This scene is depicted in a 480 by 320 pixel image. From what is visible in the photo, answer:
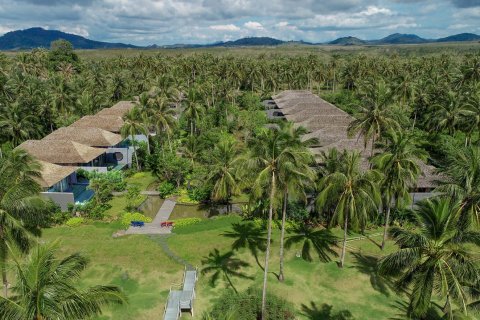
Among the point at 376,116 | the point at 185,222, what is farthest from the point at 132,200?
the point at 376,116

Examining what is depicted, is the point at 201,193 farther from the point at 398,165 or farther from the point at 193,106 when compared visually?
the point at 398,165

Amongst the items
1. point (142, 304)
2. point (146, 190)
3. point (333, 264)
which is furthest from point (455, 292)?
point (146, 190)

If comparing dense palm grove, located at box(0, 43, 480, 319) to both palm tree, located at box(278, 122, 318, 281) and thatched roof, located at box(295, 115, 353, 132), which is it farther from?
thatched roof, located at box(295, 115, 353, 132)

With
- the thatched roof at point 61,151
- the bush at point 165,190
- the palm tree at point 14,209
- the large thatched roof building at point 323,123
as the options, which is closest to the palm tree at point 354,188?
the large thatched roof building at point 323,123

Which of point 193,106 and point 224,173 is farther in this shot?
point 193,106

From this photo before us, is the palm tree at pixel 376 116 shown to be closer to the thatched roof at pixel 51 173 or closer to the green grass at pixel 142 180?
the green grass at pixel 142 180

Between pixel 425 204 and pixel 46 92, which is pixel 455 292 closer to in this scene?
pixel 425 204

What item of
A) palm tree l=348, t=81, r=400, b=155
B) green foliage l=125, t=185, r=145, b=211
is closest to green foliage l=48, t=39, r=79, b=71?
green foliage l=125, t=185, r=145, b=211
